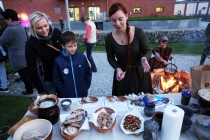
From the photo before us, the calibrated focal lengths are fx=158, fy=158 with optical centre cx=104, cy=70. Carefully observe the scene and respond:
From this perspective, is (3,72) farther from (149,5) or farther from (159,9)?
(159,9)

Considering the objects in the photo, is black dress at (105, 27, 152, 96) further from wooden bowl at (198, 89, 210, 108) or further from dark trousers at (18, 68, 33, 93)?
dark trousers at (18, 68, 33, 93)

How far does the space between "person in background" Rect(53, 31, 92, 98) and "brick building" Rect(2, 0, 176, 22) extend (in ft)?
62.3

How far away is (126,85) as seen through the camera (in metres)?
2.34

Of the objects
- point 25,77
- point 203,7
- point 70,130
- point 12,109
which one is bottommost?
point 12,109

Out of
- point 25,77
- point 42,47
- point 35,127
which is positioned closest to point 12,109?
point 25,77

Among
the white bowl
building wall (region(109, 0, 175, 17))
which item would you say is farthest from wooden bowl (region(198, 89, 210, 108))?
building wall (region(109, 0, 175, 17))

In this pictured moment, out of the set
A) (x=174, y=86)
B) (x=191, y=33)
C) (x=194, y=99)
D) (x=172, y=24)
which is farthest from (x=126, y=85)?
(x=172, y=24)

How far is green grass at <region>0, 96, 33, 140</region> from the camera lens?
128 inches

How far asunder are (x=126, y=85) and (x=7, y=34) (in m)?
2.74

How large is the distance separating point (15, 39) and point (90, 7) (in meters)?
19.0

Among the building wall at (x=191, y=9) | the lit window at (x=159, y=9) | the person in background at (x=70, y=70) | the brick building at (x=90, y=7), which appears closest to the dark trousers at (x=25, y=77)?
the person in background at (x=70, y=70)

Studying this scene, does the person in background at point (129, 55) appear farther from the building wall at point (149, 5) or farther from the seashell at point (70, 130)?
the building wall at point (149, 5)

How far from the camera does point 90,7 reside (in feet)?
68.5

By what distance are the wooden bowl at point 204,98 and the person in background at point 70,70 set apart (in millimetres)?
1447
